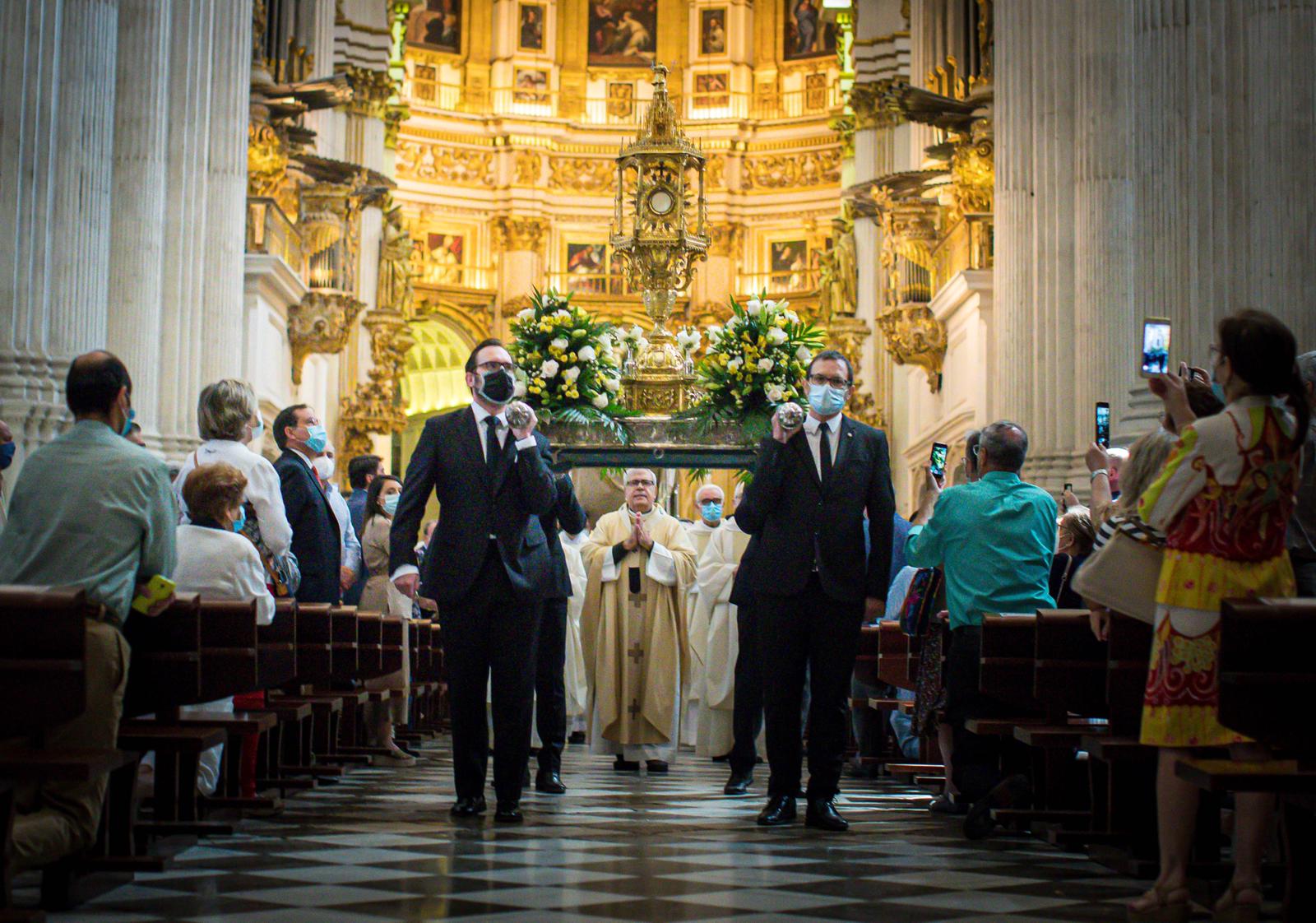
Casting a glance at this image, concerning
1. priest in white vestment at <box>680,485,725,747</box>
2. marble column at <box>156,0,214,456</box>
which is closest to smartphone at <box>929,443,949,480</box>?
priest in white vestment at <box>680,485,725,747</box>

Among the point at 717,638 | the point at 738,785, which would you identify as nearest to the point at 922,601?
the point at 738,785

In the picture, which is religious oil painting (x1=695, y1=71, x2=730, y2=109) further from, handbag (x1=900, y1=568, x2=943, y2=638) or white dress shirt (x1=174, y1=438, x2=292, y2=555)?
white dress shirt (x1=174, y1=438, x2=292, y2=555)

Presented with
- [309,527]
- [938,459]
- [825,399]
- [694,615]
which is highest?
[825,399]

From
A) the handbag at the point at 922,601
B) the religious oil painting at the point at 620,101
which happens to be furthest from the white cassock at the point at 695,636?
the religious oil painting at the point at 620,101

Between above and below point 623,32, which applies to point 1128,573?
below

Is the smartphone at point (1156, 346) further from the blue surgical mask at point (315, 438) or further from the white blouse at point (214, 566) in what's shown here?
the blue surgical mask at point (315, 438)

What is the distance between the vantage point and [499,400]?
7.71 meters

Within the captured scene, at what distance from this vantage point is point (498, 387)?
7.68 m

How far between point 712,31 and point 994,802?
1196 inches

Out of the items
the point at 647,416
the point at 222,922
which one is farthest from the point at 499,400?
the point at 647,416

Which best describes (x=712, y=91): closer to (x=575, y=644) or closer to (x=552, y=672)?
(x=575, y=644)

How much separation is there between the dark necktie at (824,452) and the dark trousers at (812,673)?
44 centimetres

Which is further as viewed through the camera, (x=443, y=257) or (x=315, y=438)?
(x=443, y=257)

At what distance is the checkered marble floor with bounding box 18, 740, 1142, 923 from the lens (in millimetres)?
5078
